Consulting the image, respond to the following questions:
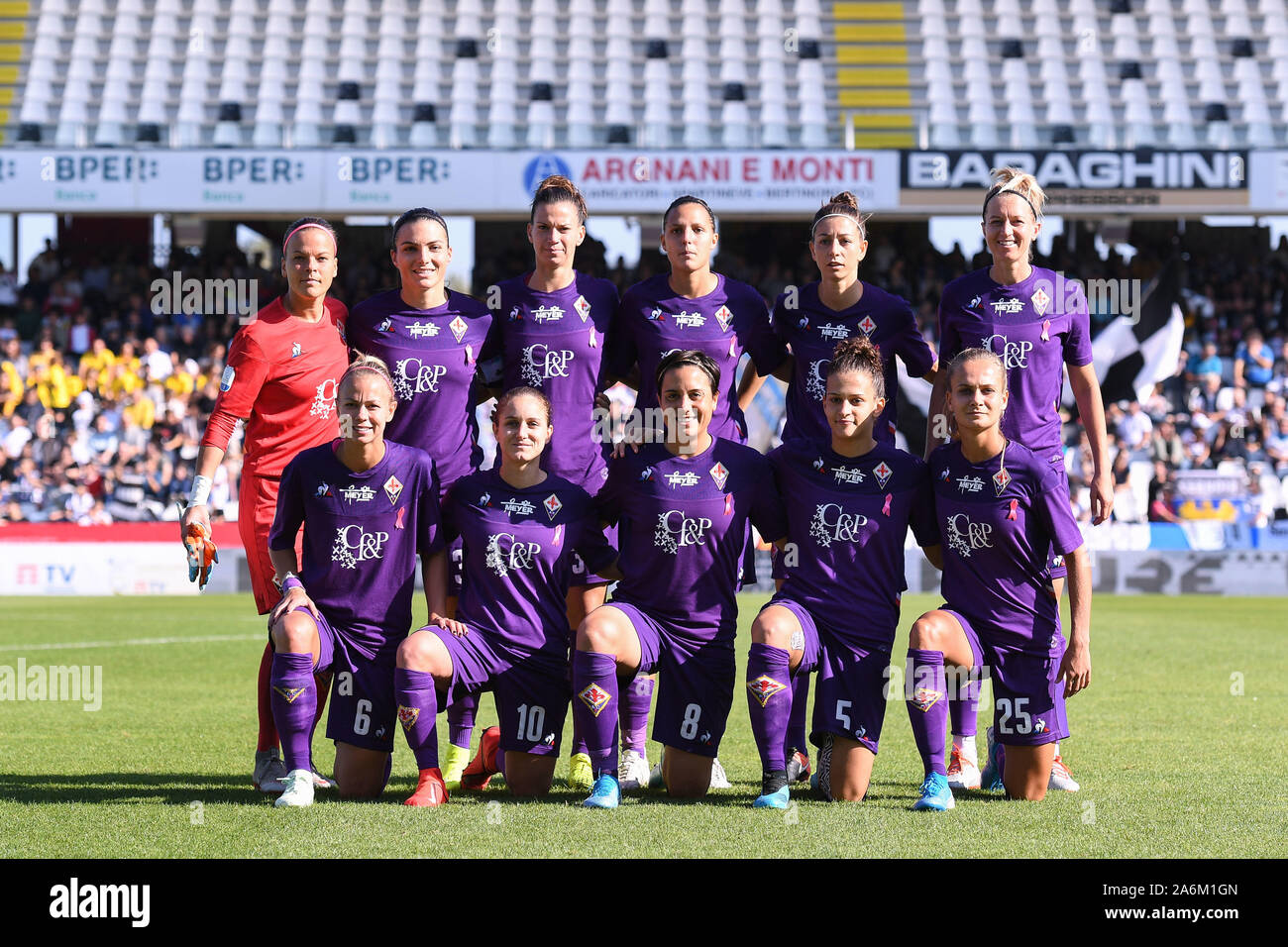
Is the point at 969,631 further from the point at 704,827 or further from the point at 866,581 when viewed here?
the point at 704,827

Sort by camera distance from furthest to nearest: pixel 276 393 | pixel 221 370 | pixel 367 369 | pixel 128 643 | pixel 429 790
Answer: pixel 221 370 < pixel 128 643 < pixel 276 393 < pixel 367 369 < pixel 429 790

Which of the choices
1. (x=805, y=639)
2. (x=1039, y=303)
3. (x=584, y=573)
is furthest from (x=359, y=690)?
(x=1039, y=303)

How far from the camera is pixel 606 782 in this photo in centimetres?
515

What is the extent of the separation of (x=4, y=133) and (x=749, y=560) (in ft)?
65.6

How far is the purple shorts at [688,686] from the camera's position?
5.39 meters

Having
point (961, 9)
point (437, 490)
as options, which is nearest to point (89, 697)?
point (437, 490)

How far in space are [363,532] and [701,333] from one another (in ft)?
5.04

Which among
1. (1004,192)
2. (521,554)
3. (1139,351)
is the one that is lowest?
(521,554)

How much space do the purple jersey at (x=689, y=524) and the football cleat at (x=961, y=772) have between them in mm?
1085

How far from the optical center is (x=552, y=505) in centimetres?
552

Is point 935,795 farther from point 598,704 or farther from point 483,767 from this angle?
point 483,767

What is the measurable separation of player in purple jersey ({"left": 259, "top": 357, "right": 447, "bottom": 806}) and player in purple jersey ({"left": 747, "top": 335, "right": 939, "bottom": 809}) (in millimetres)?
1303

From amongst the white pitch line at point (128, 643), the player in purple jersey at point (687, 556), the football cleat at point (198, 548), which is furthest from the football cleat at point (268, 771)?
the white pitch line at point (128, 643)

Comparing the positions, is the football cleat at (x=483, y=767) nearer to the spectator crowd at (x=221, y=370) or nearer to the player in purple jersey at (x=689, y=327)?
the player in purple jersey at (x=689, y=327)
